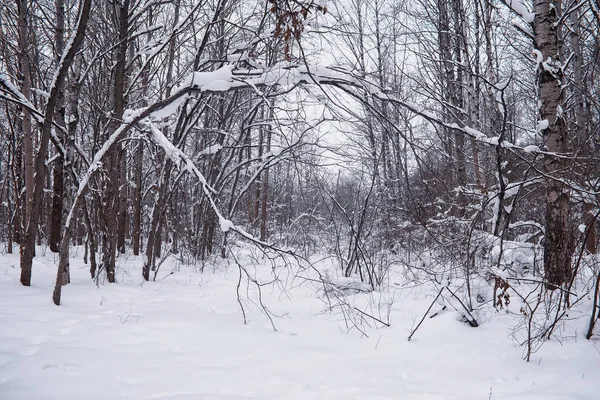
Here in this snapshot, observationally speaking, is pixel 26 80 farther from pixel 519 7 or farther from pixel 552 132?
pixel 552 132

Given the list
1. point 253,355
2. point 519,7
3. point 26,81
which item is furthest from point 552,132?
point 26,81

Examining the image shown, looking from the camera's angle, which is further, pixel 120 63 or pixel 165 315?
pixel 120 63

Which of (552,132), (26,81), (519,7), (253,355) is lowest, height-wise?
(253,355)

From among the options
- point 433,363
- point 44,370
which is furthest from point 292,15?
point 433,363

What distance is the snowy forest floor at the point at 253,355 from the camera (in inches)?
81.4

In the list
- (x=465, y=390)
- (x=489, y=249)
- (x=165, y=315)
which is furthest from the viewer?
(x=489, y=249)

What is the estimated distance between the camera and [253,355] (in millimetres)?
2729

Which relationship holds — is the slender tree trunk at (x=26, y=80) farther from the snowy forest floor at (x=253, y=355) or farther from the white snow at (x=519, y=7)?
the white snow at (x=519, y=7)

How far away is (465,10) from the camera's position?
28.7ft

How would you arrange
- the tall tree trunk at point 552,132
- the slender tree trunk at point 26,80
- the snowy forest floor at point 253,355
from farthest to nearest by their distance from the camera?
the slender tree trunk at point 26,80 → the tall tree trunk at point 552,132 → the snowy forest floor at point 253,355

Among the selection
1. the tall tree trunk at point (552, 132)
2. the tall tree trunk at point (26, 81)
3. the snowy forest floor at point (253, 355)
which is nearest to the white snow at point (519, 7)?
the tall tree trunk at point (552, 132)

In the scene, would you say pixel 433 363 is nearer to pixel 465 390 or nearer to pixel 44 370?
pixel 465 390

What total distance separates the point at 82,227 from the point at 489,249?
13.5 meters

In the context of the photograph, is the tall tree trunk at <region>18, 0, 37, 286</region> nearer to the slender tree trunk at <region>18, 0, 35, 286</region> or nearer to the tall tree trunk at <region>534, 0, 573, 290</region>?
the slender tree trunk at <region>18, 0, 35, 286</region>
